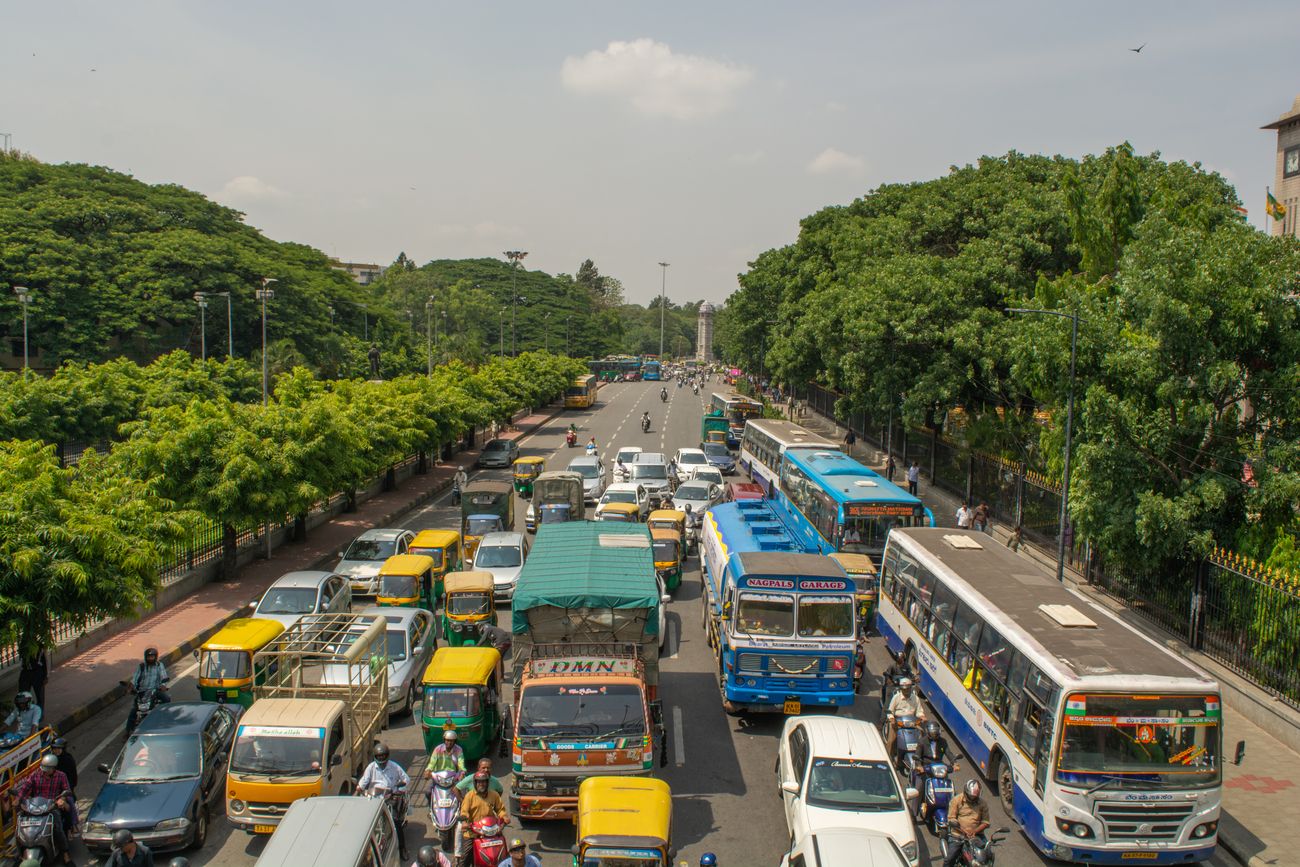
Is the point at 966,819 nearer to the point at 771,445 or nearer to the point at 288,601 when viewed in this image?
the point at 288,601

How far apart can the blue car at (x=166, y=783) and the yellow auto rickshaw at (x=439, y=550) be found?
32.6ft

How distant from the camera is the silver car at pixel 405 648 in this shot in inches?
660

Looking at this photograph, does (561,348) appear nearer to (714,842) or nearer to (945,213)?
(945,213)

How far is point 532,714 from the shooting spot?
41.9 ft

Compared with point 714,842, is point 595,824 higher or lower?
higher

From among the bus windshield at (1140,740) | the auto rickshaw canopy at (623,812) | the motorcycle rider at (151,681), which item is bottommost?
the motorcycle rider at (151,681)

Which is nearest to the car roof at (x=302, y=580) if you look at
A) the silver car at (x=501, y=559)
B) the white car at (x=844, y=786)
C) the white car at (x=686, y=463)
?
the silver car at (x=501, y=559)

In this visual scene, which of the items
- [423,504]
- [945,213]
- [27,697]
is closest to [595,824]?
[27,697]

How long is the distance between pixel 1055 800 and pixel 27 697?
1354 centimetres

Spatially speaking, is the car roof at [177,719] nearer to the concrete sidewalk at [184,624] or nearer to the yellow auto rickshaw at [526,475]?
the concrete sidewalk at [184,624]

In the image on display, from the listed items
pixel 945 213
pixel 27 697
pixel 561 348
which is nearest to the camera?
pixel 27 697

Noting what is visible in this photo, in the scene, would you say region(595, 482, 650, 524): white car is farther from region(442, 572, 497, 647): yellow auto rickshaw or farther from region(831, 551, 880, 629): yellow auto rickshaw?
region(442, 572, 497, 647): yellow auto rickshaw

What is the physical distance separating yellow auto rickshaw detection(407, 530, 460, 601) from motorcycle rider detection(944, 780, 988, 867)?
1454 centimetres

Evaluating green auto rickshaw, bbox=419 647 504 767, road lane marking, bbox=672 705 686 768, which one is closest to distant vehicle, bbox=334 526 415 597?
green auto rickshaw, bbox=419 647 504 767
